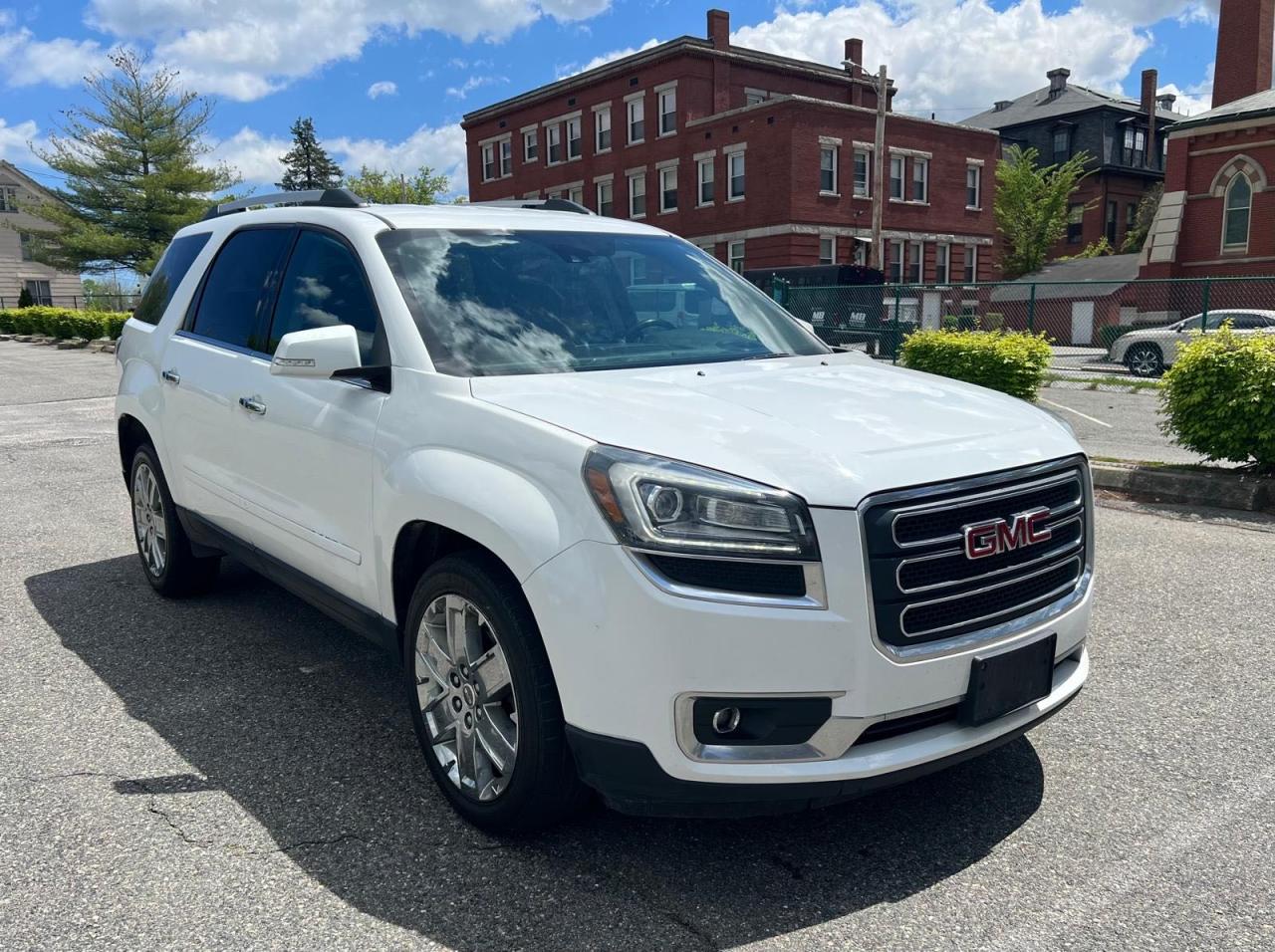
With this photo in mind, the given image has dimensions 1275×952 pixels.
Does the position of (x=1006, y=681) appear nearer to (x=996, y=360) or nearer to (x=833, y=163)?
(x=996, y=360)

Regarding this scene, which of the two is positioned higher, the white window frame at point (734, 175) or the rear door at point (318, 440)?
the white window frame at point (734, 175)

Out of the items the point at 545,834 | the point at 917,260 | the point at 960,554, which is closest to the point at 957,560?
the point at 960,554

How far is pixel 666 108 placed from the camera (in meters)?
44.9

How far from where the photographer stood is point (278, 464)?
411 cm

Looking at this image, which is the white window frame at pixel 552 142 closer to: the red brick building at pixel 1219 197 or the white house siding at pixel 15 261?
the red brick building at pixel 1219 197

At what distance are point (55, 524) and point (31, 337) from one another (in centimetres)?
3630

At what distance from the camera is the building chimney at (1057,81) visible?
6262 centimetres

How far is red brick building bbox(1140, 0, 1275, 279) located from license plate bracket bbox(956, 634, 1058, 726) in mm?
36902

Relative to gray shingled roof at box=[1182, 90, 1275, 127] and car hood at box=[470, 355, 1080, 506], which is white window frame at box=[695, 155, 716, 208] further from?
car hood at box=[470, 355, 1080, 506]

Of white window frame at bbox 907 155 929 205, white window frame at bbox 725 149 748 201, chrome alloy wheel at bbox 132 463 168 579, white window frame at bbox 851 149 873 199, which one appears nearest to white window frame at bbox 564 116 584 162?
white window frame at bbox 725 149 748 201

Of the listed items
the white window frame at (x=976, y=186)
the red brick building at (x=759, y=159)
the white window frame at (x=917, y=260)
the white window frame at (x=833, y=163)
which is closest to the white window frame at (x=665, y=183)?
the red brick building at (x=759, y=159)

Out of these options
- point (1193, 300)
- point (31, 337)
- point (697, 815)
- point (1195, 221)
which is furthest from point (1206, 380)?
point (31, 337)

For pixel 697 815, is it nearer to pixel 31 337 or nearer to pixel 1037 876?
pixel 1037 876

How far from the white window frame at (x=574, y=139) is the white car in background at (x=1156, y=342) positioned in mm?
31587
